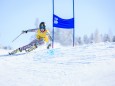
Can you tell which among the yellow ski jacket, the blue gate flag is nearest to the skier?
the yellow ski jacket

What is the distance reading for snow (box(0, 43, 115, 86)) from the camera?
22.3 ft

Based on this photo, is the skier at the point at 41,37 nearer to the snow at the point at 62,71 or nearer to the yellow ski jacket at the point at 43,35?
the yellow ski jacket at the point at 43,35

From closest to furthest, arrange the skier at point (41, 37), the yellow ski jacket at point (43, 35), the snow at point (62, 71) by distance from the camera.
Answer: the snow at point (62, 71), the skier at point (41, 37), the yellow ski jacket at point (43, 35)

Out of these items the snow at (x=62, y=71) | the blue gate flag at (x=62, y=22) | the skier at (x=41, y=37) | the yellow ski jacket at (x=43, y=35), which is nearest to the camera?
the snow at (x=62, y=71)

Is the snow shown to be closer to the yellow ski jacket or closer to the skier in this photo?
the skier

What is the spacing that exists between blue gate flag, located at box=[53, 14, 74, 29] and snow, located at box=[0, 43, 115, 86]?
18.1 ft

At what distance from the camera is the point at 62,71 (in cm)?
802

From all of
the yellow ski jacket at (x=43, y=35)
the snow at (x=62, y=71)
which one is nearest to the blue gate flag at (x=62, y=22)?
the yellow ski jacket at (x=43, y=35)

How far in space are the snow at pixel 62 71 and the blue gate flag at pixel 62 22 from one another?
552cm

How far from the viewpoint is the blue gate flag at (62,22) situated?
16.0 m

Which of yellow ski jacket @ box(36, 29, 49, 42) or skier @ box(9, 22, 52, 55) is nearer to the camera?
skier @ box(9, 22, 52, 55)

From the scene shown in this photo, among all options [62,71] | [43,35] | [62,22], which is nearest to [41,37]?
[43,35]

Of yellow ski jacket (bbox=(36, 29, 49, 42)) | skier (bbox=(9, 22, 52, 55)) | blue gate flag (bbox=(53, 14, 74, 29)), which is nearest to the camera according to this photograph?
skier (bbox=(9, 22, 52, 55))

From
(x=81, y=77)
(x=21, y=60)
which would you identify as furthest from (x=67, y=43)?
(x=81, y=77)
